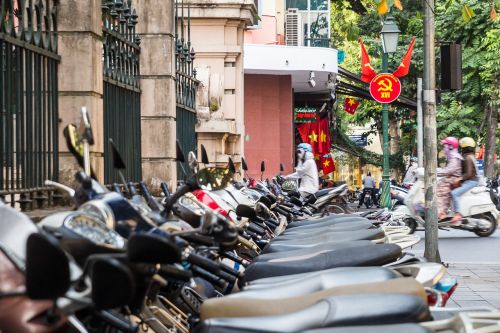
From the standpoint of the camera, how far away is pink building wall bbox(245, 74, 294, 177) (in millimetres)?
29516

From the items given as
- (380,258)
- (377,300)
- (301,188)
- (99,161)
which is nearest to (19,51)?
(99,161)

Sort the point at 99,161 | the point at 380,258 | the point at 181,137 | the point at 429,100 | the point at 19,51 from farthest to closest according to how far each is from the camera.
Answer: the point at 181,137 → the point at 429,100 → the point at 99,161 → the point at 19,51 → the point at 380,258

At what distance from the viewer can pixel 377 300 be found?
11.5 ft

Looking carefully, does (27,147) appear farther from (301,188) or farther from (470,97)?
(470,97)

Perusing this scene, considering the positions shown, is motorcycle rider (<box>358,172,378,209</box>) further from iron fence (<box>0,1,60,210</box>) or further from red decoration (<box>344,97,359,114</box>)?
iron fence (<box>0,1,60,210</box>)

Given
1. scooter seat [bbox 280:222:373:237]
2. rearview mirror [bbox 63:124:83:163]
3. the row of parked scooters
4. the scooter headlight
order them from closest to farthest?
the row of parked scooters < the scooter headlight < rearview mirror [bbox 63:124:83:163] < scooter seat [bbox 280:222:373:237]

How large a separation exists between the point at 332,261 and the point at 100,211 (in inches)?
65.3

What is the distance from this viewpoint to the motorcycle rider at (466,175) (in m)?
19.5

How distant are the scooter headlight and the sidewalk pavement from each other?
19.3 ft

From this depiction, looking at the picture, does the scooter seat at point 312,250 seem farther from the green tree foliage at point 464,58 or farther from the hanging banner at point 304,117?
the hanging banner at point 304,117

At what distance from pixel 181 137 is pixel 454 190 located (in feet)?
24.3

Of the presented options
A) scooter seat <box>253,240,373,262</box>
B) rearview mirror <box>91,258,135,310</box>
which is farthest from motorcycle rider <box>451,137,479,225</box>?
rearview mirror <box>91,258,135,310</box>

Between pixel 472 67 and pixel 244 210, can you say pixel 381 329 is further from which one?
pixel 472 67

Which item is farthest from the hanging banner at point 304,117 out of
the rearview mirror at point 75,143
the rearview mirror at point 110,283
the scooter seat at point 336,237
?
the rearview mirror at point 110,283
